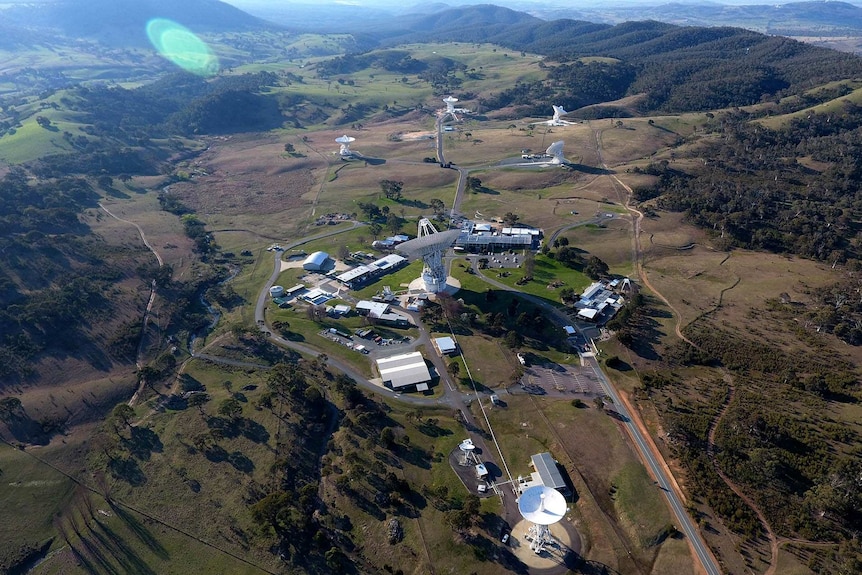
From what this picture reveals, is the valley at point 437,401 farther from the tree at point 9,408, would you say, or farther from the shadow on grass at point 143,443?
the tree at point 9,408

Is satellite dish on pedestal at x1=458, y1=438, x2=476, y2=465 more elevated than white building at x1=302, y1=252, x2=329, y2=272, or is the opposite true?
white building at x1=302, y1=252, x2=329, y2=272

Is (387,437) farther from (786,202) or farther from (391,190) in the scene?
(786,202)

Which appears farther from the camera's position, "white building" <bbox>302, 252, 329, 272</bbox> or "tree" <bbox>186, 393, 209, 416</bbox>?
"white building" <bbox>302, 252, 329, 272</bbox>

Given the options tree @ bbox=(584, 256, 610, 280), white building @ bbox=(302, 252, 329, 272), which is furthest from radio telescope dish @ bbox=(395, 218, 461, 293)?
tree @ bbox=(584, 256, 610, 280)

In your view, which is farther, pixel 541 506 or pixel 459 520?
pixel 459 520

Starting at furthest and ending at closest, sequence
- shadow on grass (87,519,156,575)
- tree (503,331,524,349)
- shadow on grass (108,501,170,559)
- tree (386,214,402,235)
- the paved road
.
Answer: tree (386,214,402,235), tree (503,331,524,349), shadow on grass (108,501,170,559), shadow on grass (87,519,156,575), the paved road

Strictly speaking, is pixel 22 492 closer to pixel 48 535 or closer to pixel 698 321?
pixel 48 535

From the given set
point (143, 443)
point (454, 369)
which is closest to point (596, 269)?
point (454, 369)

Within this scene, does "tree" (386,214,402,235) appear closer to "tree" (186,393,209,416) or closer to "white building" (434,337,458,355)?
"white building" (434,337,458,355)
